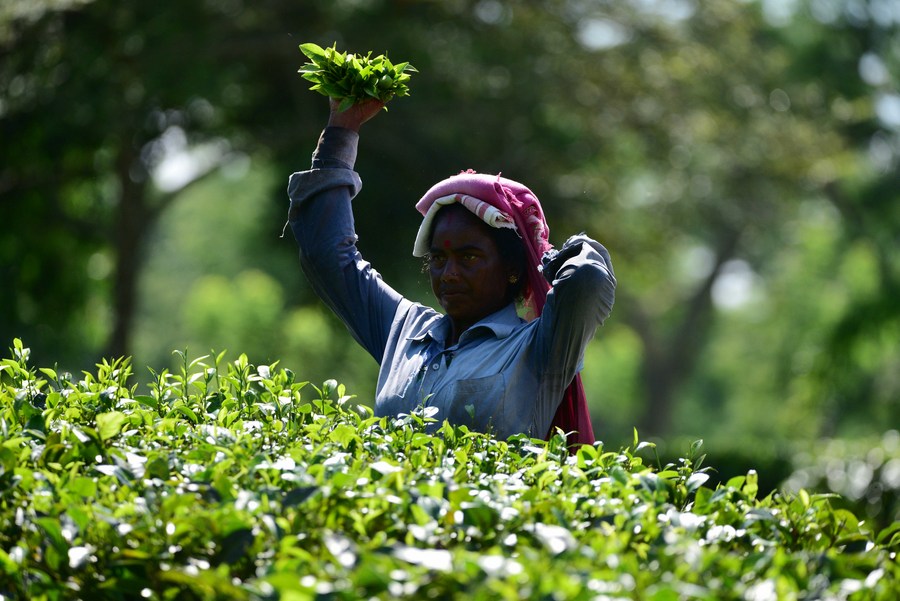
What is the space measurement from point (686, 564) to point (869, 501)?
11399 mm

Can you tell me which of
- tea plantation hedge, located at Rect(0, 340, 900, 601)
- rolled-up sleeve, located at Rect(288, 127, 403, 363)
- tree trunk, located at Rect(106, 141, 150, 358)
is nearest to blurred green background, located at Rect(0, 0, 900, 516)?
tree trunk, located at Rect(106, 141, 150, 358)

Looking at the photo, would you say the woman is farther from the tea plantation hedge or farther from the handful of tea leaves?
the tea plantation hedge

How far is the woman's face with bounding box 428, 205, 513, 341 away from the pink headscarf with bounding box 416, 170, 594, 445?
8 cm

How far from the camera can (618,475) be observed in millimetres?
2809

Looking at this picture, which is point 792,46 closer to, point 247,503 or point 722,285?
point 722,285

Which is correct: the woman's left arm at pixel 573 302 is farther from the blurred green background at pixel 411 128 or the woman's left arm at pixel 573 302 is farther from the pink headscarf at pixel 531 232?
the blurred green background at pixel 411 128

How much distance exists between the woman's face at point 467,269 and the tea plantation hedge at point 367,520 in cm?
84

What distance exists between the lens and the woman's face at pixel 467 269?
13.0 feet

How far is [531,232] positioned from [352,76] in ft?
2.70

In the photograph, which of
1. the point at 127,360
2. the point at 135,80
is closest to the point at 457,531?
the point at 127,360

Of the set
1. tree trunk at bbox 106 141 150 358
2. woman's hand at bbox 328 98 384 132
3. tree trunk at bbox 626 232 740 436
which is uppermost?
woman's hand at bbox 328 98 384 132

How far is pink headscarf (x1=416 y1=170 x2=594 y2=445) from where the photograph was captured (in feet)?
13.0

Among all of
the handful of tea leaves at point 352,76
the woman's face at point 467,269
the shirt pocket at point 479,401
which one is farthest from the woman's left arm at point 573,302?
the handful of tea leaves at point 352,76

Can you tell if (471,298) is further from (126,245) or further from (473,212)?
(126,245)
